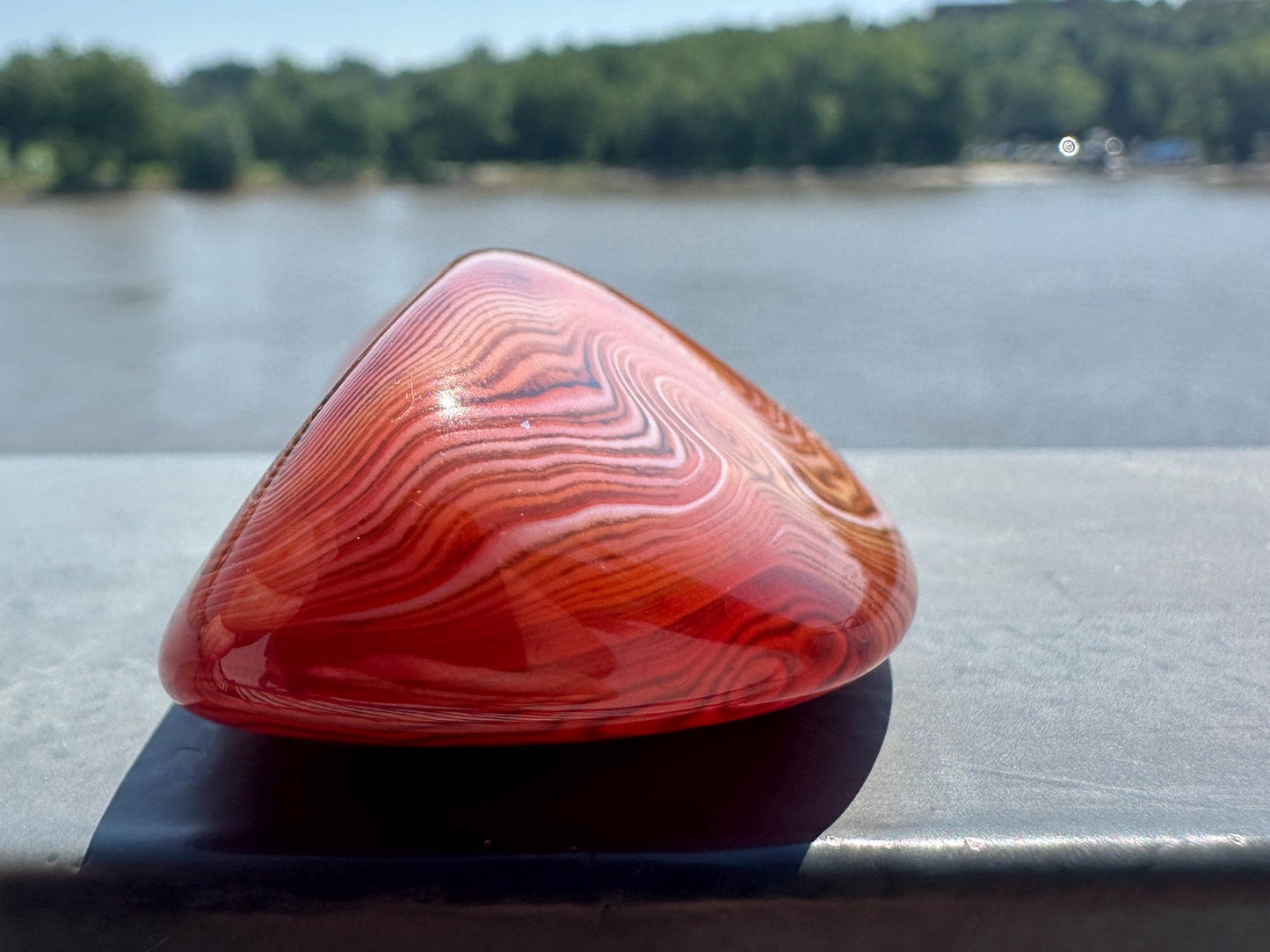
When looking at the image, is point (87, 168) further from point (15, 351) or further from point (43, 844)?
point (43, 844)

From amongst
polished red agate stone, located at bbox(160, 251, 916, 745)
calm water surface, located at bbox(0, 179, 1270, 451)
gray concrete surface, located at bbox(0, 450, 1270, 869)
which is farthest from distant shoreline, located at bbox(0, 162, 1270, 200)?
polished red agate stone, located at bbox(160, 251, 916, 745)

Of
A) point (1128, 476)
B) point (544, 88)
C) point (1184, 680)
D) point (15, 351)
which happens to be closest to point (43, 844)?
point (1184, 680)

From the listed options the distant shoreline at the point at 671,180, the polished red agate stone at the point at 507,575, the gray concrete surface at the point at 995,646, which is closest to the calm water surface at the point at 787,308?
the gray concrete surface at the point at 995,646

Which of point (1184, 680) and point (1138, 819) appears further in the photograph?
point (1184, 680)

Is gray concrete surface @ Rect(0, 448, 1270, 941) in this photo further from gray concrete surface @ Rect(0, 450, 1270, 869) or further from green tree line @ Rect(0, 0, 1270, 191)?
green tree line @ Rect(0, 0, 1270, 191)

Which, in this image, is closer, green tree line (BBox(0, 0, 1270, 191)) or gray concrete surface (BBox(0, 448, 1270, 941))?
gray concrete surface (BBox(0, 448, 1270, 941))

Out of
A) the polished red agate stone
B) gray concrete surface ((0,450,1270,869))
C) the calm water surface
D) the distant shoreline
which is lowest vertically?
the distant shoreline
